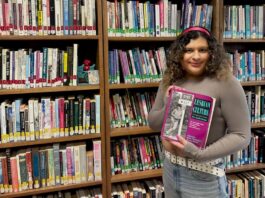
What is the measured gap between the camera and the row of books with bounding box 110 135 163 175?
1.79 metres

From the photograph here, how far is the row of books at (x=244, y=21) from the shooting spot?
1833 millimetres

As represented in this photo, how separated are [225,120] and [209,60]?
0.29 m

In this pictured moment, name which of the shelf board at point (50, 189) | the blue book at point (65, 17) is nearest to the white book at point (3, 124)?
the shelf board at point (50, 189)

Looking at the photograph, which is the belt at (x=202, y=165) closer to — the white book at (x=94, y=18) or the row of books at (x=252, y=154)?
the row of books at (x=252, y=154)

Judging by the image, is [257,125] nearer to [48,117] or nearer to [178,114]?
[178,114]

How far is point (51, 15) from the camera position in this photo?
60.6 inches

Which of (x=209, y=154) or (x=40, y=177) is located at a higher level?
(x=209, y=154)

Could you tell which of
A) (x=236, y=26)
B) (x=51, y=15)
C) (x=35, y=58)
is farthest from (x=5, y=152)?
(x=236, y=26)

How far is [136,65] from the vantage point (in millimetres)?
1727

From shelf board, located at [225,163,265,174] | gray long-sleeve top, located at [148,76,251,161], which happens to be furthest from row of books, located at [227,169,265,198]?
gray long-sleeve top, located at [148,76,251,161]

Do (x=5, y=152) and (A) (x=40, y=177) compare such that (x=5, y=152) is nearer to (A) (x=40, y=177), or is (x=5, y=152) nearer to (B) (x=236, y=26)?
(A) (x=40, y=177)

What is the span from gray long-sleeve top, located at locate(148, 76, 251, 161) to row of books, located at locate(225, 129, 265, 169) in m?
0.83

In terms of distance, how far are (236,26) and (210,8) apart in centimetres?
24

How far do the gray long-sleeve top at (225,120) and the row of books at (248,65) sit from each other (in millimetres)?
752
